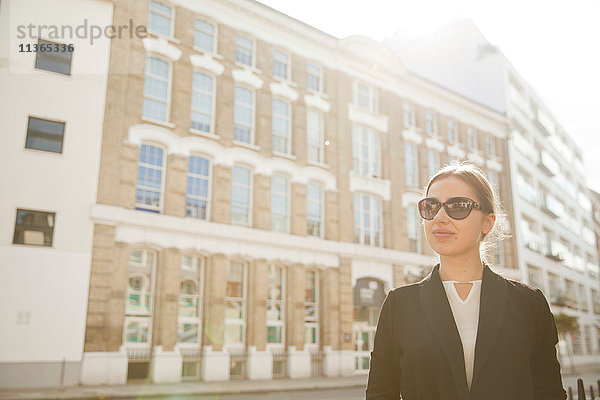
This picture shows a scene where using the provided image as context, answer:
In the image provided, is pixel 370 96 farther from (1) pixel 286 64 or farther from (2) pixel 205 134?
(2) pixel 205 134

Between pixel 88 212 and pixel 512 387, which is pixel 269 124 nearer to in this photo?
pixel 88 212

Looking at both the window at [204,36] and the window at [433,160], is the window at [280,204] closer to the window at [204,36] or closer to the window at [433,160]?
the window at [204,36]

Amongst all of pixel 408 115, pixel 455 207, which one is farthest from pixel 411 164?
pixel 455 207

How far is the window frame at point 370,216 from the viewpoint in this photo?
91.6 ft

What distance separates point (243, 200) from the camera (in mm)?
23469

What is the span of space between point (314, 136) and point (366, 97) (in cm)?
508

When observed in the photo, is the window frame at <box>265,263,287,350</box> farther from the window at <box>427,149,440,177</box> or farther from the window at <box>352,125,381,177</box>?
the window at <box>427,149,440,177</box>

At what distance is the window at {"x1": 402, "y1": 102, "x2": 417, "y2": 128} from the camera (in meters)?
32.2

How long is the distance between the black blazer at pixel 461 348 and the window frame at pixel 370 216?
25.1m

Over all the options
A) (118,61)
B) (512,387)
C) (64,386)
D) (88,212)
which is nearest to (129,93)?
(118,61)

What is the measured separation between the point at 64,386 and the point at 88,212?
579 cm

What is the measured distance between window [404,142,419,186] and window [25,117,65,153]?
62.9 feet

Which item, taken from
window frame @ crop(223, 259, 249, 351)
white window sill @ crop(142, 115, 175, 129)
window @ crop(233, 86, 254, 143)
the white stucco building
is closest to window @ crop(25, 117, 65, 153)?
white window sill @ crop(142, 115, 175, 129)

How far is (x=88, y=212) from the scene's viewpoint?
18891 mm
